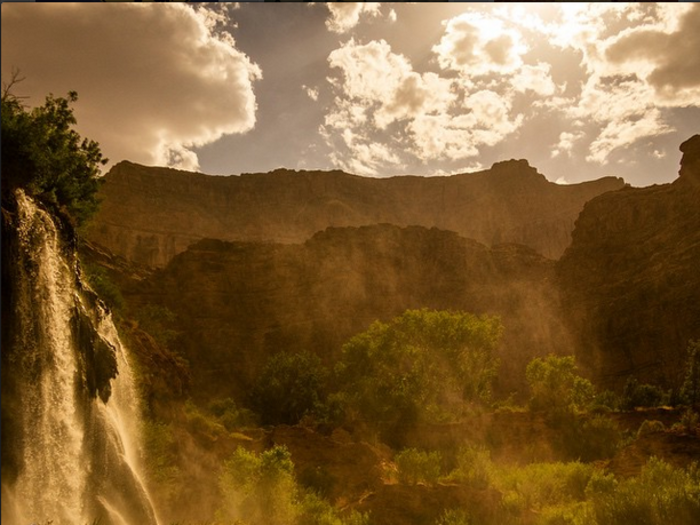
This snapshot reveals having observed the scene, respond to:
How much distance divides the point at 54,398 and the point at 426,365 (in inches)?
1092

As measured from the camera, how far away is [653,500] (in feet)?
45.0

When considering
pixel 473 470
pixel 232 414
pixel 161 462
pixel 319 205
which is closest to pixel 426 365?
pixel 232 414

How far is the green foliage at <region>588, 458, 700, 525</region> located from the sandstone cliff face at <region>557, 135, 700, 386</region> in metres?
33.0

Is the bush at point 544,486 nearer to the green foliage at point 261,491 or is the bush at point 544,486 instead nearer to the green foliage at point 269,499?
the green foliage at point 269,499

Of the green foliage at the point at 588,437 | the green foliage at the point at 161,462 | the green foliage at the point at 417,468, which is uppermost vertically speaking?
the green foliage at the point at 161,462

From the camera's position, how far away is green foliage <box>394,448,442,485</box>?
20.9m

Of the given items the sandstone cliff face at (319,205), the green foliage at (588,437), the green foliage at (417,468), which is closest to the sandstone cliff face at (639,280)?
the green foliage at (588,437)

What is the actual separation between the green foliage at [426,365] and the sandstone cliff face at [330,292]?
1906cm

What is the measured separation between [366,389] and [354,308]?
2770 cm

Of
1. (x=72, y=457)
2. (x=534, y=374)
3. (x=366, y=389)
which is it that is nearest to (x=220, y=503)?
(x=72, y=457)

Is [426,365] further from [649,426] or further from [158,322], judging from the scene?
[158,322]

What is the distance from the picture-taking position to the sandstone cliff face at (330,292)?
56.0 m

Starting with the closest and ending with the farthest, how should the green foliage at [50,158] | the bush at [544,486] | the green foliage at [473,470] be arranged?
the green foliage at [50,158], the bush at [544,486], the green foliage at [473,470]

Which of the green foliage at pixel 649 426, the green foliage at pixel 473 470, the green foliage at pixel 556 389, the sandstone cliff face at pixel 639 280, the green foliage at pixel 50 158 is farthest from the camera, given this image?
the sandstone cliff face at pixel 639 280
